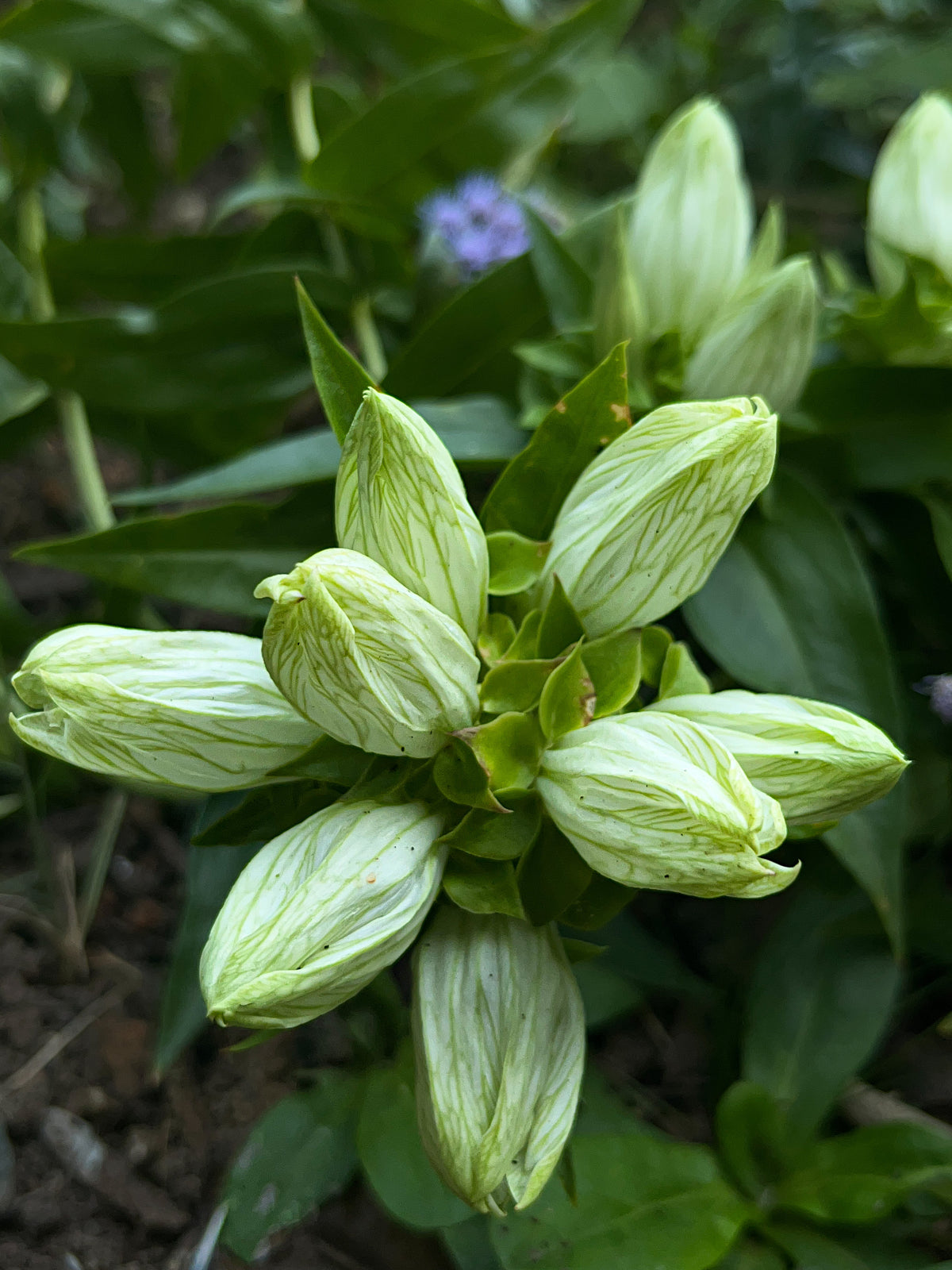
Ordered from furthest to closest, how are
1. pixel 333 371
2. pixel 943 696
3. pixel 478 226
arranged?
pixel 478 226
pixel 943 696
pixel 333 371

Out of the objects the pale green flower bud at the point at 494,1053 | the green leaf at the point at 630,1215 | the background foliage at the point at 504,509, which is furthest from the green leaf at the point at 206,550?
the green leaf at the point at 630,1215

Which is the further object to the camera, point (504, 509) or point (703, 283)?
point (703, 283)

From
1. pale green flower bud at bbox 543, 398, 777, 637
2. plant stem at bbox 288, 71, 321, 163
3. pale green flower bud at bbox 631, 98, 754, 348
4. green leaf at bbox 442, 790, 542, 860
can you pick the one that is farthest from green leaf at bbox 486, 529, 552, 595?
plant stem at bbox 288, 71, 321, 163

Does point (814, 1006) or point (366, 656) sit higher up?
point (366, 656)

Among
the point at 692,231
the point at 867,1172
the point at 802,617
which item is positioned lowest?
the point at 867,1172

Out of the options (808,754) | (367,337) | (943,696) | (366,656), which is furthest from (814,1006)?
(367,337)

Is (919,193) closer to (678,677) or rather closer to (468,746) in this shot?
(678,677)

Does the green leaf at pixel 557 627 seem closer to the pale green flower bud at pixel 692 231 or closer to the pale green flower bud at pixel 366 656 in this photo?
the pale green flower bud at pixel 366 656

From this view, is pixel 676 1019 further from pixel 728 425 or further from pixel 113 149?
pixel 113 149
